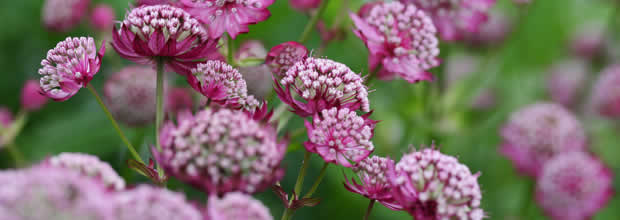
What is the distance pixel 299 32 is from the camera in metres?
1.42

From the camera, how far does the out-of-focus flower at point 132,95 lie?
1179mm

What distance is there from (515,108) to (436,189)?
1435 millimetres

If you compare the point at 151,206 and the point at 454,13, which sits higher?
the point at 454,13

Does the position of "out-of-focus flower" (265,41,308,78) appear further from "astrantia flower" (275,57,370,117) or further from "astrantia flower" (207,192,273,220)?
"astrantia flower" (207,192,273,220)

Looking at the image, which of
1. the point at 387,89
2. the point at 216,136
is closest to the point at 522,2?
the point at 387,89

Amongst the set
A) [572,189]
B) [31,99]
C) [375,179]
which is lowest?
[572,189]

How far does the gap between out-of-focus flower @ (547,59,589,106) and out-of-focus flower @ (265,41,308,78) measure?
1.60m

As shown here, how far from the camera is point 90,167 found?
0.48 meters

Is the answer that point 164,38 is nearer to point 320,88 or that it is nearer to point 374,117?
point 320,88

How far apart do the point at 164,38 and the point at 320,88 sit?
0.19 metres

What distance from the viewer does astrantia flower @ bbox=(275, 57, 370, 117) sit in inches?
26.1

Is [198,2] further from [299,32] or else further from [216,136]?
[299,32]

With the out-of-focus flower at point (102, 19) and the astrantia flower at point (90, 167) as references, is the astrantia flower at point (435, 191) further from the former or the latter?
the out-of-focus flower at point (102, 19)

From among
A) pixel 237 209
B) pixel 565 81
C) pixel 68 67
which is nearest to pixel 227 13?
pixel 68 67
